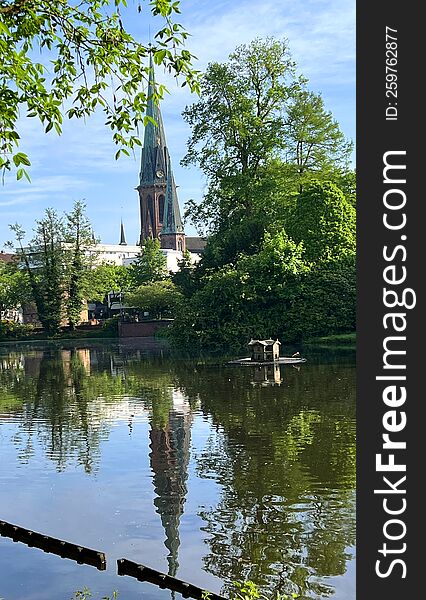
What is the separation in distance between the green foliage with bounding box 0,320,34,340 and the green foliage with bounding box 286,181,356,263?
35717 mm

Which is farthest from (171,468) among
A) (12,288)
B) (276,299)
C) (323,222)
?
(12,288)

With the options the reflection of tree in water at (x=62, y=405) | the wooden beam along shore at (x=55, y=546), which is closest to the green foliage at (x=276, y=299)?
the reflection of tree in water at (x=62, y=405)

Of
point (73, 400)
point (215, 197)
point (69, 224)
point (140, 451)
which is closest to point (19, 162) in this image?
point (140, 451)

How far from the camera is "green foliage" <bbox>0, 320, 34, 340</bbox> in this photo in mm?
74562

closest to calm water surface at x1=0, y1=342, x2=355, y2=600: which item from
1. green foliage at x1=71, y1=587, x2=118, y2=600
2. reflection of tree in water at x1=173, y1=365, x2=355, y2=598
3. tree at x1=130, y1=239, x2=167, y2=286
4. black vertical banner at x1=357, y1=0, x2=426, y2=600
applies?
reflection of tree in water at x1=173, y1=365, x2=355, y2=598

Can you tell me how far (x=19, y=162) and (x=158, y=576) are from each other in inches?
171

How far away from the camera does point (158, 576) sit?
838 cm

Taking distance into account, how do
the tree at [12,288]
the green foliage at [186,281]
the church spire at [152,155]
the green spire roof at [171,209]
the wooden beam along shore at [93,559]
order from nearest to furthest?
1. the wooden beam along shore at [93,559]
2. the green foliage at [186,281]
3. the tree at [12,288]
4. the church spire at [152,155]
5. the green spire roof at [171,209]

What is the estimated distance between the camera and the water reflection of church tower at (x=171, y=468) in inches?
420

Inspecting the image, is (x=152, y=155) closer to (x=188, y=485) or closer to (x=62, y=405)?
(x=62, y=405)

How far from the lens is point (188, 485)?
13258 millimetres

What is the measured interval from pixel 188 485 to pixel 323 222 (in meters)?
34.6

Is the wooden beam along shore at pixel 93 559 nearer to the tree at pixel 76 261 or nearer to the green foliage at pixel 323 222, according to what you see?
the green foliage at pixel 323 222

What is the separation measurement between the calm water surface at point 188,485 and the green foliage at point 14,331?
48.7 metres
